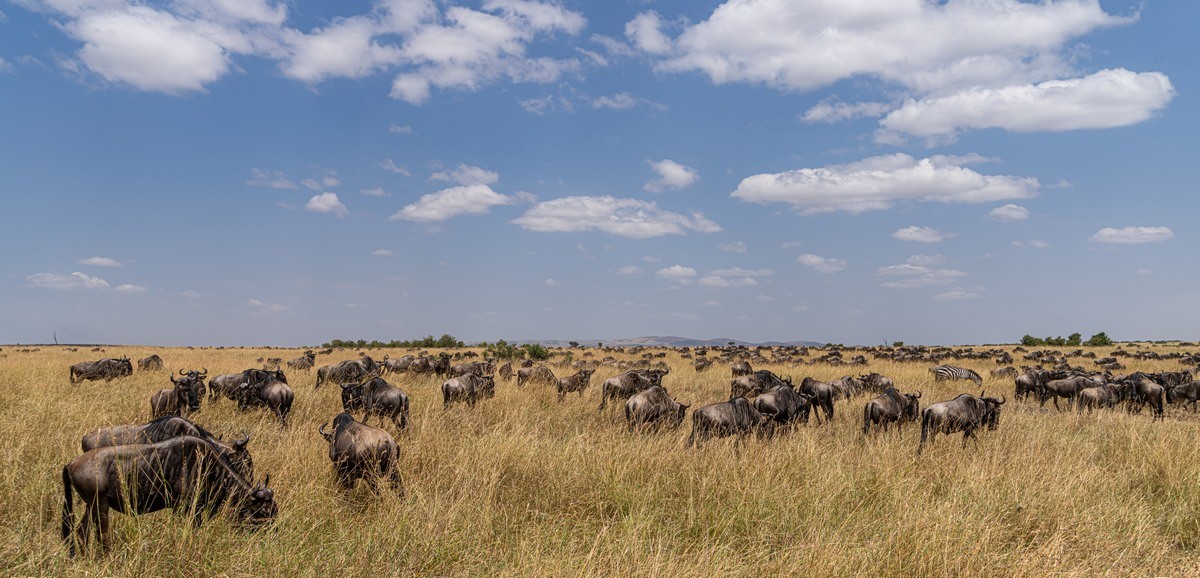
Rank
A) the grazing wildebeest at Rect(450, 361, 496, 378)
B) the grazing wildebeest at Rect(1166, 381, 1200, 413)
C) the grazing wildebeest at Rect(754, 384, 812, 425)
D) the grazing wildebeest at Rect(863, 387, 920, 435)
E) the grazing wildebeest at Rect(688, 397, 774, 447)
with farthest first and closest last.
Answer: the grazing wildebeest at Rect(450, 361, 496, 378)
the grazing wildebeest at Rect(1166, 381, 1200, 413)
the grazing wildebeest at Rect(863, 387, 920, 435)
the grazing wildebeest at Rect(754, 384, 812, 425)
the grazing wildebeest at Rect(688, 397, 774, 447)

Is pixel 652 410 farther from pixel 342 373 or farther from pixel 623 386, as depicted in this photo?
pixel 342 373

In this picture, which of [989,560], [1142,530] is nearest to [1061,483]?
[1142,530]

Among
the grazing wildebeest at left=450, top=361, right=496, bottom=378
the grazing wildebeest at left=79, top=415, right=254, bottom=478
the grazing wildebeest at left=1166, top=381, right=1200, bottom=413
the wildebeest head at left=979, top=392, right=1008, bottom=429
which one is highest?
the grazing wildebeest at left=79, top=415, right=254, bottom=478

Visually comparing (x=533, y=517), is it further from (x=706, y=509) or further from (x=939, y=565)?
(x=939, y=565)

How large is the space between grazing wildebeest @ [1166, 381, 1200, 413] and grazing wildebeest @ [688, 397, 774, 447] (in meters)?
15.7

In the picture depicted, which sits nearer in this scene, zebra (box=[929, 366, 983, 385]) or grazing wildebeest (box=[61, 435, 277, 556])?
grazing wildebeest (box=[61, 435, 277, 556])

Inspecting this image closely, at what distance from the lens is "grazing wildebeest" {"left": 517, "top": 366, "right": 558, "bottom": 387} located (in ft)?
57.2

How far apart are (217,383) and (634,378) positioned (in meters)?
8.70

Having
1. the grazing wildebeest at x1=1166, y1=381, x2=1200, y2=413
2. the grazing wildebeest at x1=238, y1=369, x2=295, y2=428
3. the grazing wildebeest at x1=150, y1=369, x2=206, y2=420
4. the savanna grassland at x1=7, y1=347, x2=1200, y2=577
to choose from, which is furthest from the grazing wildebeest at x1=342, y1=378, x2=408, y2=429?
the grazing wildebeest at x1=1166, y1=381, x2=1200, y2=413

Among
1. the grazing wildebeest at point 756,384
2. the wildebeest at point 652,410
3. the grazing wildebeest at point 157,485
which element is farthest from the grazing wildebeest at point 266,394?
the grazing wildebeest at point 756,384

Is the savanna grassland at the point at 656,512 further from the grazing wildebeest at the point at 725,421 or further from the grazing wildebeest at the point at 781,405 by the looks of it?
the grazing wildebeest at the point at 781,405

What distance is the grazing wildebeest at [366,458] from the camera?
20.8ft

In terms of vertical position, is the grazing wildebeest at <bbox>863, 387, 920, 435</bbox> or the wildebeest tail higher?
the wildebeest tail

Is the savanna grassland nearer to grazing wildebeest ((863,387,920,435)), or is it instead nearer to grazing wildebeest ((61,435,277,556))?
grazing wildebeest ((61,435,277,556))
